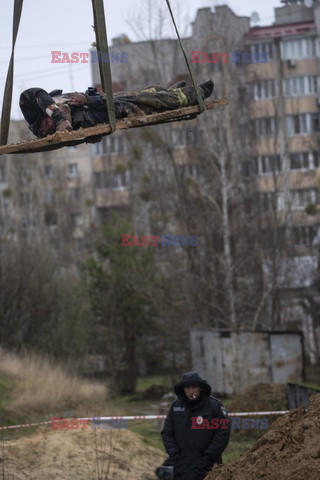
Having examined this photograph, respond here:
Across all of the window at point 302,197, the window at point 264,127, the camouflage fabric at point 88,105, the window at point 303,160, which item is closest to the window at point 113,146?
the window at point 303,160

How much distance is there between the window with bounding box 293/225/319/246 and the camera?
1774 inches

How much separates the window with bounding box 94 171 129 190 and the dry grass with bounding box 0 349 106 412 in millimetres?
42574

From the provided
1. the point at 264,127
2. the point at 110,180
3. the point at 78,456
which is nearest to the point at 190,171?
the point at 264,127

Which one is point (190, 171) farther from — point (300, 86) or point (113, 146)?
point (113, 146)

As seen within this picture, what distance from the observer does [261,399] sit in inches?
783

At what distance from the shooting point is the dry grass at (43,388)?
73.5 feet

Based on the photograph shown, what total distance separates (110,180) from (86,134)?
59.2 m

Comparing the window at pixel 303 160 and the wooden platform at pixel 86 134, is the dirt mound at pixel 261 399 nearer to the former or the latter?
the wooden platform at pixel 86 134

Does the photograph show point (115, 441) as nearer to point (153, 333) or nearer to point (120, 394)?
point (120, 394)

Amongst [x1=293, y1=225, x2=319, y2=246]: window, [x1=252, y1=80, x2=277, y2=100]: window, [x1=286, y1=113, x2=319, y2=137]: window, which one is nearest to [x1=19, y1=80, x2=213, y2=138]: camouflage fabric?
[x1=293, y1=225, x2=319, y2=246]: window

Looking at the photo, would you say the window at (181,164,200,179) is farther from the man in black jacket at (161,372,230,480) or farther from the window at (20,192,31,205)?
the man in black jacket at (161,372,230,480)

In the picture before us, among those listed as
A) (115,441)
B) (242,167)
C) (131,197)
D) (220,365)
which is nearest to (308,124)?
(131,197)

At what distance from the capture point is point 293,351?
28328 mm

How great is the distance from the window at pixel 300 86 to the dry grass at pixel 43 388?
4028 centimetres
